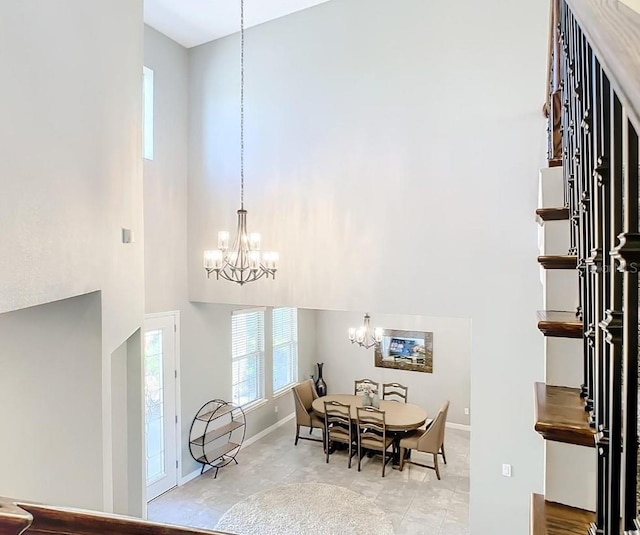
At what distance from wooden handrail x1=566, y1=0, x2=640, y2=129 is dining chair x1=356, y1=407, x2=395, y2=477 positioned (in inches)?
249

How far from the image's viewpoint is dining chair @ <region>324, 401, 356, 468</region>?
698 cm

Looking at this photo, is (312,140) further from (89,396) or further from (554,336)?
(554,336)

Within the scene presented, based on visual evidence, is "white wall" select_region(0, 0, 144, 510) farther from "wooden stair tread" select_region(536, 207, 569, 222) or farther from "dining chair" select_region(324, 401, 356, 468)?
"dining chair" select_region(324, 401, 356, 468)

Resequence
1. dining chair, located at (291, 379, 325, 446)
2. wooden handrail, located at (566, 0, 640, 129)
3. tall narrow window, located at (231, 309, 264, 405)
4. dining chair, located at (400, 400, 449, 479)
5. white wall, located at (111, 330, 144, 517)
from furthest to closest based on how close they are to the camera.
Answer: dining chair, located at (291, 379, 325, 446) < tall narrow window, located at (231, 309, 264, 405) < dining chair, located at (400, 400, 449, 479) < white wall, located at (111, 330, 144, 517) < wooden handrail, located at (566, 0, 640, 129)

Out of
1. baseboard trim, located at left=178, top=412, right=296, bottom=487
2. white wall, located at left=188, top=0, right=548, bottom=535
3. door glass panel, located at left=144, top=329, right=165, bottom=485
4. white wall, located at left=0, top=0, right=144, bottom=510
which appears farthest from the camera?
baseboard trim, located at left=178, top=412, right=296, bottom=487

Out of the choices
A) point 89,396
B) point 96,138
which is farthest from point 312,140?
point 89,396

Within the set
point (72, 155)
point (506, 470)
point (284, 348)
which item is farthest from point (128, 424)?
point (284, 348)

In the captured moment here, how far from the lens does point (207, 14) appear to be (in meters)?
5.39

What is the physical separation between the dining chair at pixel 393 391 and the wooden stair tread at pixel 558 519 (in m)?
7.02

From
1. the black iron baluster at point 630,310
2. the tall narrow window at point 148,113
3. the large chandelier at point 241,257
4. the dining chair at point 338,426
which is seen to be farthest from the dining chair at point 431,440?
the black iron baluster at point 630,310

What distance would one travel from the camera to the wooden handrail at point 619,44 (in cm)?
51

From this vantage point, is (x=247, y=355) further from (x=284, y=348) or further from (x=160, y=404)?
(x=160, y=404)

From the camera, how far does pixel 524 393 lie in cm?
435

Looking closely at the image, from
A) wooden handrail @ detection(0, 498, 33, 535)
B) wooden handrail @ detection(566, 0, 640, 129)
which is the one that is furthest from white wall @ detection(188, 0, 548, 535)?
wooden handrail @ detection(0, 498, 33, 535)
